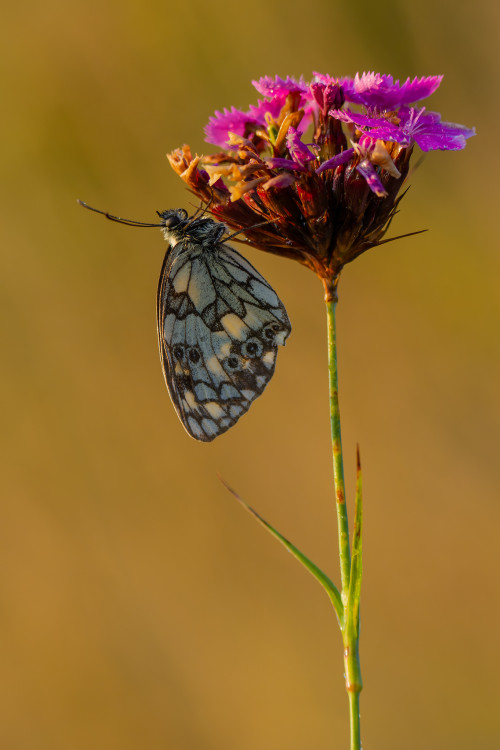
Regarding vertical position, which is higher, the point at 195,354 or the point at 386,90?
the point at 386,90

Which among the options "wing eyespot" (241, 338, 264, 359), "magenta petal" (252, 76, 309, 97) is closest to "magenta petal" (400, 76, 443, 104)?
"magenta petal" (252, 76, 309, 97)

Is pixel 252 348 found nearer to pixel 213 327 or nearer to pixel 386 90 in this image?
pixel 213 327

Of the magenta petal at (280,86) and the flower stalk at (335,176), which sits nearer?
the flower stalk at (335,176)

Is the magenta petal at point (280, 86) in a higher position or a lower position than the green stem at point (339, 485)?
higher

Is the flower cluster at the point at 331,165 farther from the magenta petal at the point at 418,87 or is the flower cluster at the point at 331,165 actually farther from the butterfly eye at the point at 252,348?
Answer: the butterfly eye at the point at 252,348

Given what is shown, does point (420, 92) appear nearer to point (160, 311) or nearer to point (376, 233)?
point (376, 233)

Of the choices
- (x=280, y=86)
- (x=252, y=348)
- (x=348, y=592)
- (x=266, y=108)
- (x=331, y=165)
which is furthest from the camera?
(x=252, y=348)

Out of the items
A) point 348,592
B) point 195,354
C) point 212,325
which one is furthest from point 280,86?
point 348,592

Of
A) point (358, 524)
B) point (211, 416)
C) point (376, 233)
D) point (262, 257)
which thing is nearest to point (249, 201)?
point (376, 233)

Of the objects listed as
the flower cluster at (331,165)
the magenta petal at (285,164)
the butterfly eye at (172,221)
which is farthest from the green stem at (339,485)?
the butterfly eye at (172,221)
